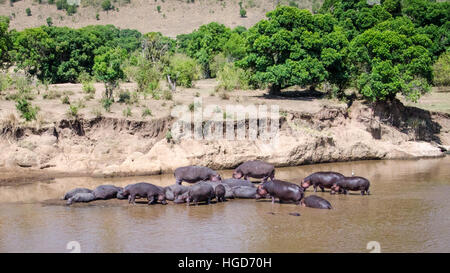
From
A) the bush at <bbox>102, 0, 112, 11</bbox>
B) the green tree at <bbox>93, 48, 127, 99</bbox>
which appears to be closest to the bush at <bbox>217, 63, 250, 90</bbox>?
the green tree at <bbox>93, 48, 127, 99</bbox>

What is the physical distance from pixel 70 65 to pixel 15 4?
38.0 metres

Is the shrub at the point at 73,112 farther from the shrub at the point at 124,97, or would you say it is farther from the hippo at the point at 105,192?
the hippo at the point at 105,192

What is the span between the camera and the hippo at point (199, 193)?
14359 millimetres

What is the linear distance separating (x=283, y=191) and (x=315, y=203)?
0.90m

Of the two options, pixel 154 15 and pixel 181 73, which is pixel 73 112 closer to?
pixel 181 73

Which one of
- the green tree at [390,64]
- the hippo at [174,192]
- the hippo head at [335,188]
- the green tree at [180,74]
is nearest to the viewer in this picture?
the hippo at [174,192]

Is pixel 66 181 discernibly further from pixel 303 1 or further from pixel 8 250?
pixel 303 1

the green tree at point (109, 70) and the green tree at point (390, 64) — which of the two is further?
the green tree at point (390, 64)

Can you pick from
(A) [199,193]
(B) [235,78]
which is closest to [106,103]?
(B) [235,78]

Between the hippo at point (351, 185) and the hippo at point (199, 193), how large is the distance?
3664 millimetres

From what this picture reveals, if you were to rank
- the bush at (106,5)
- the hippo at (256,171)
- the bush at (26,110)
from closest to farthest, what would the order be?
the hippo at (256,171) < the bush at (26,110) < the bush at (106,5)

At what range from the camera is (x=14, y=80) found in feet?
74.2

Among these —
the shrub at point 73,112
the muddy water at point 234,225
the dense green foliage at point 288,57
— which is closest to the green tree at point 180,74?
the dense green foliage at point 288,57

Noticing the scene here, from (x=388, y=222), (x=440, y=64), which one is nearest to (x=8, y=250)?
(x=388, y=222)
